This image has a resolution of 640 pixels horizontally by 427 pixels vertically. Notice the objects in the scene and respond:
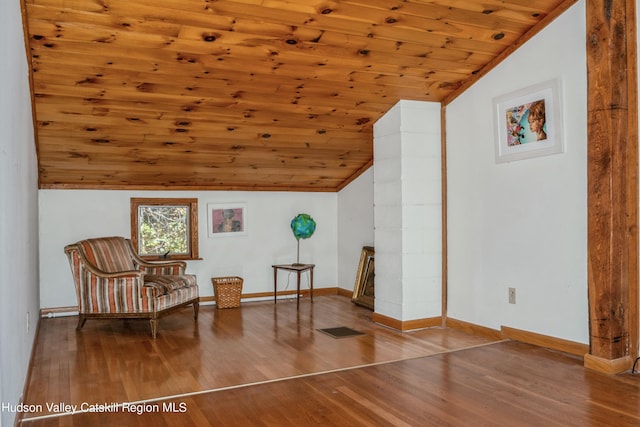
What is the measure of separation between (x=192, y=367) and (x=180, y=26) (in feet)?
7.56

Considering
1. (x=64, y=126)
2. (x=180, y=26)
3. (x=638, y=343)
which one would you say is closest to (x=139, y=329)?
(x=64, y=126)

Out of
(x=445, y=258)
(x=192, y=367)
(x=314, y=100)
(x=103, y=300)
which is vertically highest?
(x=314, y=100)

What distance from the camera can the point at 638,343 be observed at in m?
3.41

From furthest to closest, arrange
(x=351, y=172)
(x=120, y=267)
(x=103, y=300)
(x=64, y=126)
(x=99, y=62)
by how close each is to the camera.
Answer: (x=351, y=172) < (x=120, y=267) < (x=103, y=300) < (x=64, y=126) < (x=99, y=62)

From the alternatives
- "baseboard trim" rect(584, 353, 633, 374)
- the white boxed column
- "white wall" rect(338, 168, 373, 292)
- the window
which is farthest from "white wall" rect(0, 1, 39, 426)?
"white wall" rect(338, 168, 373, 292)

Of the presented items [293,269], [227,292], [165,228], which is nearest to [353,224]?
[293,269]

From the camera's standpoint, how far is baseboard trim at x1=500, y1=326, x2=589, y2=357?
3.66 metres

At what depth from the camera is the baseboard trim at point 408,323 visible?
4.65 m

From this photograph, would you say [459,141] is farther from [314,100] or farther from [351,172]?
[351,172]

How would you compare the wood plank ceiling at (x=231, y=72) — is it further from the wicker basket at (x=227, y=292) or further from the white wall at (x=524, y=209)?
the wicker basket at (x=227, y=292)

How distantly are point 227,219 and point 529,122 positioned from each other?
3740 mm

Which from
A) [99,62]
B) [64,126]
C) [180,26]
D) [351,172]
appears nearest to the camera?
[180,26]

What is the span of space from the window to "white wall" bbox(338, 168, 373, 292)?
197 centimetres

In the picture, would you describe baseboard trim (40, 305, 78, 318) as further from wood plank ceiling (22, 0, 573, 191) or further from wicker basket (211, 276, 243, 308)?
wicker basket (211, 276, 243, 308)
